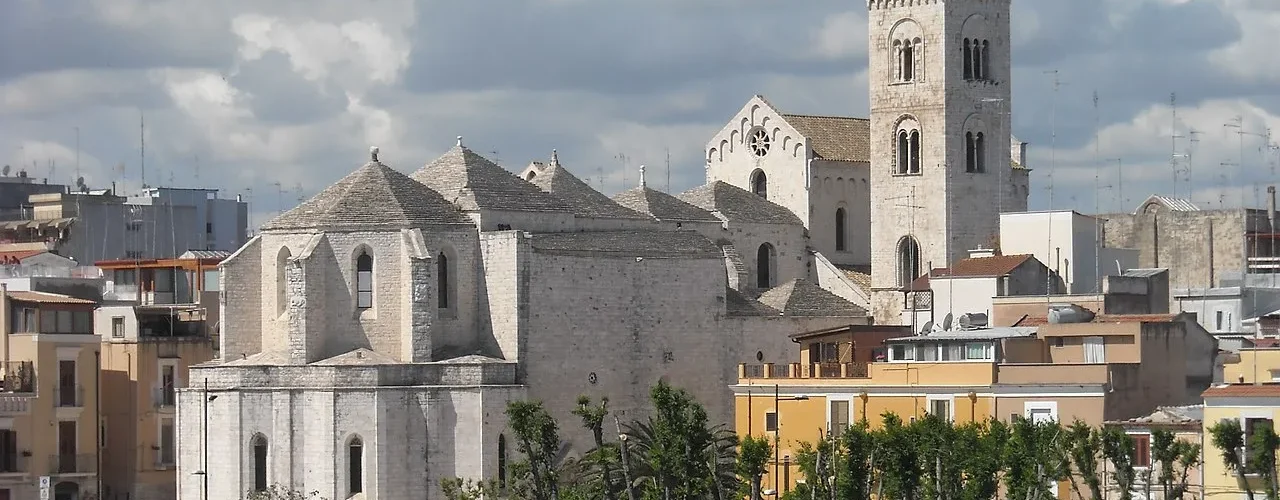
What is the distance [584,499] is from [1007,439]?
936cm

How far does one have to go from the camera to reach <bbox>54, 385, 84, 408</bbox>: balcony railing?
228 ft

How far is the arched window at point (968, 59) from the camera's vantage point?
75562 millimetres

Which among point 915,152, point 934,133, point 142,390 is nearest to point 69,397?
point 142,390

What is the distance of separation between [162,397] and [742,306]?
584 inches

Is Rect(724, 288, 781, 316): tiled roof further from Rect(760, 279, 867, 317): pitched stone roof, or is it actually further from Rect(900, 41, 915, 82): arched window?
Rect(900, 41, 915, 82): arched window

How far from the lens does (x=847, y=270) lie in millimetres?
78250

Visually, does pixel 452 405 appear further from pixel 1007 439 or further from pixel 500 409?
pixel 1007 439

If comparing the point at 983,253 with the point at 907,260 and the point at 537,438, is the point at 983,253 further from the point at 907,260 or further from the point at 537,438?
the point at 537,438

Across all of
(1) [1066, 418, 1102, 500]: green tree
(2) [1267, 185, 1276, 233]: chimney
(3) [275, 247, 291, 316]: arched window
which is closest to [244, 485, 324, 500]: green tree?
(3) [275, 247, 291, 316]: arched window

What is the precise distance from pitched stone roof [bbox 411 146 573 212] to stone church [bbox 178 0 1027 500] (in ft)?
0.24

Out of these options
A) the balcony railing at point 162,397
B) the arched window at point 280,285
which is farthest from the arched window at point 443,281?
the balcony railing at point 162,397

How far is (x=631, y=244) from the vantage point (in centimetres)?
6900

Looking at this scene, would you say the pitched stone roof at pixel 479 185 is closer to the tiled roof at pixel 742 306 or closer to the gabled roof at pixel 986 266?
the tiled roof at pixel 742 306

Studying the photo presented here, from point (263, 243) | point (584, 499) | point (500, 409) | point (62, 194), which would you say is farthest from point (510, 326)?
point (62, 194)
